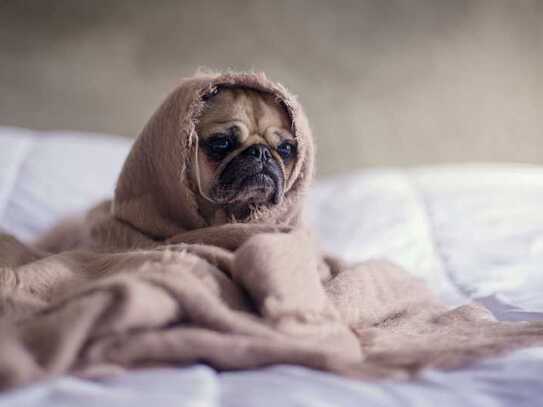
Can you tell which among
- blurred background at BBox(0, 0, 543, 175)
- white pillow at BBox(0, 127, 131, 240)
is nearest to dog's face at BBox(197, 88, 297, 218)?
white pillow at BBox(0, 127, 131, 240)

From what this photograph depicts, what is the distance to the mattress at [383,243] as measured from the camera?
2.19 ft

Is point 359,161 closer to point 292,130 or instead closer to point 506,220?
point 506,220

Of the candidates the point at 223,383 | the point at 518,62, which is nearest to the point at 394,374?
the point at 223,383

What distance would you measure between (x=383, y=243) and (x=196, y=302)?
3.13ft

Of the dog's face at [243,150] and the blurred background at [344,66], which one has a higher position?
the blurred background at [344,66]

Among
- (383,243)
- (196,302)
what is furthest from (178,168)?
(383,243)

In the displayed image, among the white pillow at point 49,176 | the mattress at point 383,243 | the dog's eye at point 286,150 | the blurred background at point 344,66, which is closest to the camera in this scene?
the mattress at point 383,243

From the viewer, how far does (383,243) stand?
1.61 meters

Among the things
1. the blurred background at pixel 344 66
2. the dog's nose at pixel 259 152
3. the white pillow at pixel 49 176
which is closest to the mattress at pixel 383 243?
the white pillow at pixel 49 176

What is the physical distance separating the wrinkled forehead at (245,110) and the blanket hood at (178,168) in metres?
0.02

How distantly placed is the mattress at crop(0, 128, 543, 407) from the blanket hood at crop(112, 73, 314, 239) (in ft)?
1.19

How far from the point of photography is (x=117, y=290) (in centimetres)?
71

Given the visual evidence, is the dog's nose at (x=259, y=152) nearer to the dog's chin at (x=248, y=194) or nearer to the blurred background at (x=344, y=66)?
the dog's chin at (x=248, y=194)

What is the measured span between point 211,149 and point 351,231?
604 mm
